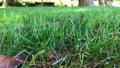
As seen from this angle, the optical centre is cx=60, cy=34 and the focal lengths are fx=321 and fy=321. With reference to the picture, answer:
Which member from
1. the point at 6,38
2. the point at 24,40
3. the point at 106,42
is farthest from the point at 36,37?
the point at 106,42

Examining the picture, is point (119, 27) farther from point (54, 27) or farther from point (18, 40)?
point (18, 40)

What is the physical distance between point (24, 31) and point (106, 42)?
53cm

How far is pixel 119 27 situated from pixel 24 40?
790mm

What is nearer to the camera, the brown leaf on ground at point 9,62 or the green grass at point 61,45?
the brown leaf on ground at point 9,62

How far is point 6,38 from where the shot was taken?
196 centimetres

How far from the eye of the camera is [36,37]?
188 centimetres

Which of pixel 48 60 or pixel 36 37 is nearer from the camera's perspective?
pixel 48 60

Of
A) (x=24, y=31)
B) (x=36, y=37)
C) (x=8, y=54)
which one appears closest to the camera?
(x=8, y=54)

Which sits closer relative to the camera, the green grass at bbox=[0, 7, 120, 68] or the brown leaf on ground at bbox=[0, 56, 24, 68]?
the brown leaf on ground at bbox=[0, 56, 24, 68]

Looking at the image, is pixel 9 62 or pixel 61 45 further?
pixel 61 45

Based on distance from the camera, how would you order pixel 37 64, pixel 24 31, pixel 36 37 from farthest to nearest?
pixel 24 31
pixel 36 37
pixel 37 64

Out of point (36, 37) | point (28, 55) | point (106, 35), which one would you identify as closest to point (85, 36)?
point (106, 35)

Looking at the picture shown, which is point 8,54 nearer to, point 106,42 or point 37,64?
point 37,64

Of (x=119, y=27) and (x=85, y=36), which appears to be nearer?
(x=85, y=36)
